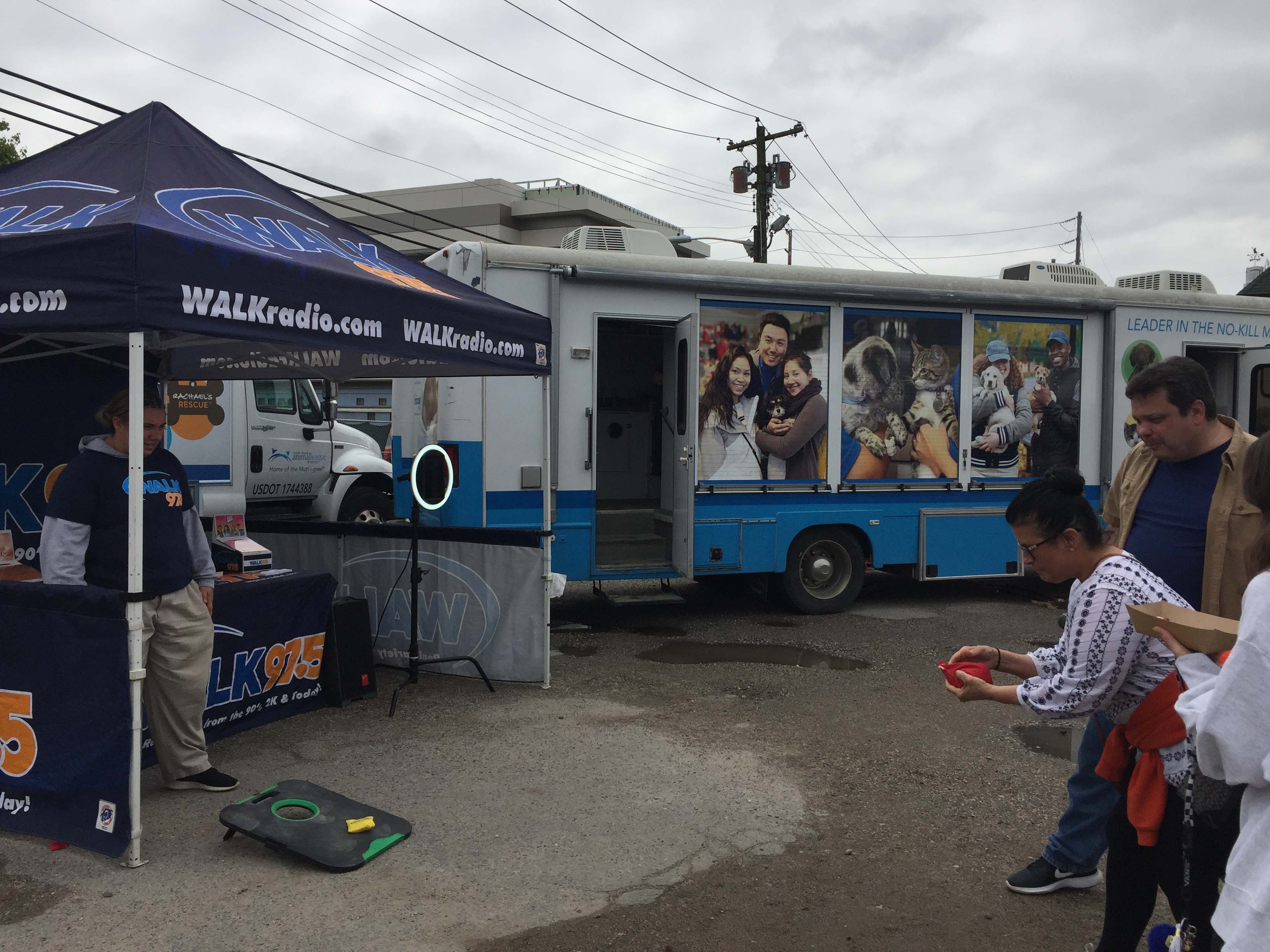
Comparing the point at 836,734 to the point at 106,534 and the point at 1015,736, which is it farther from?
the point at 106,534

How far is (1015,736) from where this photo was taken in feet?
18.4

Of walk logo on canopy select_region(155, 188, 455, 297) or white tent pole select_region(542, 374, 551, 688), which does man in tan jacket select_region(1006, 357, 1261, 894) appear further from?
white tent pole select_region(542, 374, 551, 688)

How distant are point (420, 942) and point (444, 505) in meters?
4.54

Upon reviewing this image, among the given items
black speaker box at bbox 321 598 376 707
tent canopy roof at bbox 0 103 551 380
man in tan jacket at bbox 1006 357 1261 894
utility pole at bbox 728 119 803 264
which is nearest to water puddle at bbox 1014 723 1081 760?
man in tan jacket at bbox 1006 357 1261 894

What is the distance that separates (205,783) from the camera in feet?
14.9

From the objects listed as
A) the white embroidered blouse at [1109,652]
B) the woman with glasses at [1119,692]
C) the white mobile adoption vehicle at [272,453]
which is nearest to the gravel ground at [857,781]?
the woman with glasses at [1119,692]

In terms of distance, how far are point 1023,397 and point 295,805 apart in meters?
7.31

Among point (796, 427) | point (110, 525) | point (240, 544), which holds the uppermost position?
point (796, 427)

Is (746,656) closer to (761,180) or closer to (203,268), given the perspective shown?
(203,268)

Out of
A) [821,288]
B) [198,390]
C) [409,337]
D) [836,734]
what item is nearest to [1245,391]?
[821,288]

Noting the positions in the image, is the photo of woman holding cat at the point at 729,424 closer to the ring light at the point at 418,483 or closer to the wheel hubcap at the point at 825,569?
the wheel hubcap at the point at 825,569

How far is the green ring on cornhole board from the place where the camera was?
13.1 feet

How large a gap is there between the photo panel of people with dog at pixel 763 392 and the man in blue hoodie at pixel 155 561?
4489 millimetres

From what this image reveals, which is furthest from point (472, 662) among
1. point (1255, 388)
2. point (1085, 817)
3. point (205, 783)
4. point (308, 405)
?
point (1255, 388)
